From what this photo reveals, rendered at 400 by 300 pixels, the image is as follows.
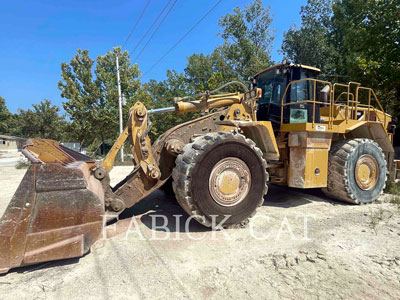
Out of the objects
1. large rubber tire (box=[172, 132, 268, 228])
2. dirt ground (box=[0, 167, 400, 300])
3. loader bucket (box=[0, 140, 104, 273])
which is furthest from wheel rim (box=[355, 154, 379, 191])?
loader bucket (box=[0, 140, 104, 273])

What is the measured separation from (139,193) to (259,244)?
2007mm

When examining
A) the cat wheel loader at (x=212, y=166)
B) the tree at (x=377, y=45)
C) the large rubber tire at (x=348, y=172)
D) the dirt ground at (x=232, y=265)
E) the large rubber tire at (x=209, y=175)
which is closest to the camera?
the dirt ground at (x=232, y=265)

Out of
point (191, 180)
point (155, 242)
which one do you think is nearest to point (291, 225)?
point (191, 180)

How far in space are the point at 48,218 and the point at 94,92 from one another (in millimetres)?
20839

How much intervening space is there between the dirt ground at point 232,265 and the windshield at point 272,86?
9.04 ft

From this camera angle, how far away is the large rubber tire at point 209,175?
3816 mm

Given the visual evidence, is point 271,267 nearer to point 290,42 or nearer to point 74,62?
point 74,62

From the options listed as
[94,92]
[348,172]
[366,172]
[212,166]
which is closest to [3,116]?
[94,92]

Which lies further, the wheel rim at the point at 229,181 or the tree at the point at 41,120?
the tree at the point at 41,120

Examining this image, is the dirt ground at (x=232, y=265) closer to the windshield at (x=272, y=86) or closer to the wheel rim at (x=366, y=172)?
the wheel rim at (x=366, y=172)

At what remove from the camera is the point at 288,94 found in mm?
5730

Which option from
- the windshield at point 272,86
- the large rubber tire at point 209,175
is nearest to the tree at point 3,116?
the windshield at point 272,86

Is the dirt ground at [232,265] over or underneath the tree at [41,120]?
underneath

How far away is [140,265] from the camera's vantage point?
3066 millimetres
